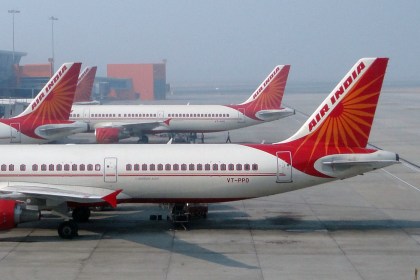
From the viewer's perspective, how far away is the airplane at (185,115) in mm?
72062

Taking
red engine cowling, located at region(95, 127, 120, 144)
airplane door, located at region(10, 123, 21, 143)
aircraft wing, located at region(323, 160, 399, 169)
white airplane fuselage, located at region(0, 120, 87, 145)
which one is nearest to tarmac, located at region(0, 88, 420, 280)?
aircraft wing, located at region(323, 160, 399, 169)

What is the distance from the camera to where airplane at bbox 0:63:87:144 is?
54781 mm

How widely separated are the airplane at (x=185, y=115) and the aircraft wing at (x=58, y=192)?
128 feet

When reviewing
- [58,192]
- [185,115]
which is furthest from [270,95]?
[58,192]

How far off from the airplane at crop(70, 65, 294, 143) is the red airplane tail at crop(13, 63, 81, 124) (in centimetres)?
1543

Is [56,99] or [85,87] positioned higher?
[85,87]

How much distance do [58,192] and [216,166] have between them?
7008mm

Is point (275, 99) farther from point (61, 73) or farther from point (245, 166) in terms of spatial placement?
point (245, 166)

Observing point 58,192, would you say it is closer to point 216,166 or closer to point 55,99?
point 216,166

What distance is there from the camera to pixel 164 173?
32.2 meters

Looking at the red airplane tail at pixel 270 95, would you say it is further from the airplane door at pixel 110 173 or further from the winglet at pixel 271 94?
the airplane door at pixel 110 173

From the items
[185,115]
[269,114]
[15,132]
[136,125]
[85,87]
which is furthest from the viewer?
[85,87]

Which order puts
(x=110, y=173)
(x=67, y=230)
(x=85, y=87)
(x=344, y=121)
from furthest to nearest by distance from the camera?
(x=85, y=87) → (x=344, y=121) → (x=110, y=173) → (x=67, y=230)

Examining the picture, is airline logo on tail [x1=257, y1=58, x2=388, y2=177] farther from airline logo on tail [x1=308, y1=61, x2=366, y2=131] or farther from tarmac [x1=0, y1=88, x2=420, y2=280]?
tarmac [x1=0, y1=88, x2=420, y2=280]
